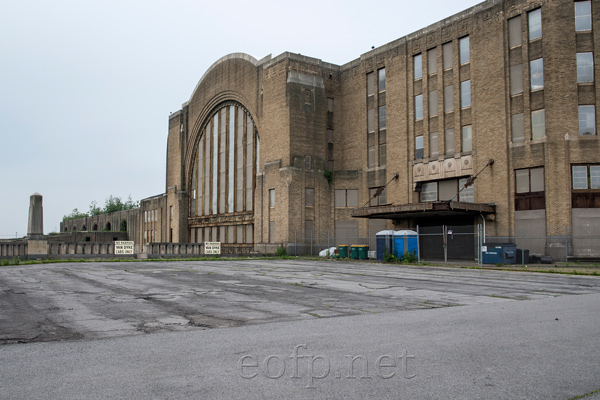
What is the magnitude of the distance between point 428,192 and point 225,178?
24.7 meters

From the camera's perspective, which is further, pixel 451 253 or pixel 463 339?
pixel 451 253

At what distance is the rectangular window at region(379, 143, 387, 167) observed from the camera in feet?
143

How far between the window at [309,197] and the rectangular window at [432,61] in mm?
14321

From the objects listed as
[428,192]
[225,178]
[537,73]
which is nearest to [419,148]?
[428,192]

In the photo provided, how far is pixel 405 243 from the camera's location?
114 feet

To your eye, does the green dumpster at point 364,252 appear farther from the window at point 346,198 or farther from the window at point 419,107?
the window at point 419,107

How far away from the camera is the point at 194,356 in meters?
6.46

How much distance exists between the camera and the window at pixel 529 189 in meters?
32.0

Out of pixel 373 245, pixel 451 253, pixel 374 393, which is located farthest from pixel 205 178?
pixel 374 393

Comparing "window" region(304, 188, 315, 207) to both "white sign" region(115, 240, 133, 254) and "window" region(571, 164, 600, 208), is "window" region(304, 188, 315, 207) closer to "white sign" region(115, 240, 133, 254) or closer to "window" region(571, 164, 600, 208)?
"white sign" region(115, 240, 133, 254)

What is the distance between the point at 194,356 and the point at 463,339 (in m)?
3.99

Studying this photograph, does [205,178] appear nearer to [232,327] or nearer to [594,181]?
[594,181]

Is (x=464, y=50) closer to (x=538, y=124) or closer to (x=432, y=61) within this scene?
(x=432, y=61)

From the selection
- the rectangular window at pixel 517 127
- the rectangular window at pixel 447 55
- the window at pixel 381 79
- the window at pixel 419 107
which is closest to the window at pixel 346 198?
the window at pixel 419 107
